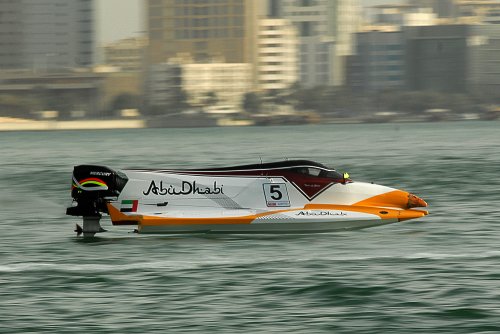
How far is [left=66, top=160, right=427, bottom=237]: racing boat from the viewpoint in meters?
28.8

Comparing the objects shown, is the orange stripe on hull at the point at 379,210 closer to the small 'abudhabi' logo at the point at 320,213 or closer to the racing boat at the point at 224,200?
the racing boat at the point at 224,200

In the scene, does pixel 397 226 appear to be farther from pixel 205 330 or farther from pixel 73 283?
pixel 205 330

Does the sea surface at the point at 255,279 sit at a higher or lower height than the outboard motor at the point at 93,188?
lower

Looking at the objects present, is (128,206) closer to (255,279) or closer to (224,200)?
(224,200)

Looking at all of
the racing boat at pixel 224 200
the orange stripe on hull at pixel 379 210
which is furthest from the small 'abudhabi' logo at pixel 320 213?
the orange stripe on hull at pixel 379 210

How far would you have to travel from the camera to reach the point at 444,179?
53.6 meters

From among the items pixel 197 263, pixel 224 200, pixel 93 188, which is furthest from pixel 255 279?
pixel 93 188

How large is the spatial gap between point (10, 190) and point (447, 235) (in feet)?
94.3

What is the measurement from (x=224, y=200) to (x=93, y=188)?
3252 millimetres

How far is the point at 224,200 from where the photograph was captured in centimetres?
2906

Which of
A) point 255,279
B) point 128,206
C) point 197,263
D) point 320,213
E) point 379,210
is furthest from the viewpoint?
point 379,210

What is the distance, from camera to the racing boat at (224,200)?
28797mm

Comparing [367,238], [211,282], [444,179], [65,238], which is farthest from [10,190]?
[211,282]

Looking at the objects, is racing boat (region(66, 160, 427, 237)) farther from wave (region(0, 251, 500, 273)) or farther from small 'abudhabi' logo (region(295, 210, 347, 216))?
wave (region(0, 251, 500, 273))
